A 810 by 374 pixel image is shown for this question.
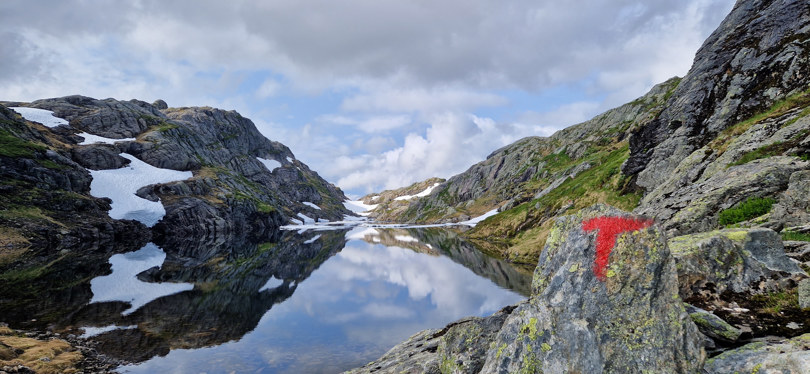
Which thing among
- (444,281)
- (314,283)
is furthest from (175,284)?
(444,281)

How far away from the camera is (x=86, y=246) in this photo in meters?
81.9

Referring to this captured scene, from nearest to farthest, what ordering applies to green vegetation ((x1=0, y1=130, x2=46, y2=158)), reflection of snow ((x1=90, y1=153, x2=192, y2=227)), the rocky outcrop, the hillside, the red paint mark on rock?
the red paint mark on rock → the hillside → green vegetation ((x1=0, y1=130, x2=46, y2=158)) → reflection of snow ((x1=90, y1=153, x2=192, y2=227)) → the rocky outcrop

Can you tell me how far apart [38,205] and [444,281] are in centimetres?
10361

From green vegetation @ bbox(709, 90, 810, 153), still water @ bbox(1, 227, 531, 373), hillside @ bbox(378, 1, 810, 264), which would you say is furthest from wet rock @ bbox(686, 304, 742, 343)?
green vegetation @ bbox(709, 90, 810, 153)

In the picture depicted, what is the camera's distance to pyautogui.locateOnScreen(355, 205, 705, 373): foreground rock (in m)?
7.57

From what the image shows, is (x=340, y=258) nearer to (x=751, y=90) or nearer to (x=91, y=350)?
(x=91, y=350)

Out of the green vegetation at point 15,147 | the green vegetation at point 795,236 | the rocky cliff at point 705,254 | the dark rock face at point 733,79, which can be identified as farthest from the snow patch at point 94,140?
the green vegetation at point 795,236

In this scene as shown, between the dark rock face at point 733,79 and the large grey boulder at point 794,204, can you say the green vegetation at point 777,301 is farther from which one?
the dark rock face at point 733,79

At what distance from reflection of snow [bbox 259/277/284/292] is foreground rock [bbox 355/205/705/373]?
46.9 meters

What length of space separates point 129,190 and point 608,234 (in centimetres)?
15577

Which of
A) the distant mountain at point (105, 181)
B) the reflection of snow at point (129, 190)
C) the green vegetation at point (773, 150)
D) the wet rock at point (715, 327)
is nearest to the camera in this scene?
the wet rock at point (715, 327)

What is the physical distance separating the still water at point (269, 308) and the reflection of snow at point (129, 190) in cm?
5190

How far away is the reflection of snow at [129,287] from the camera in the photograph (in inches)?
1580

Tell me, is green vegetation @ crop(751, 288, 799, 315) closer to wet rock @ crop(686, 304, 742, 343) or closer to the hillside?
wet rock @ crop(686, 304, 742, 343)
